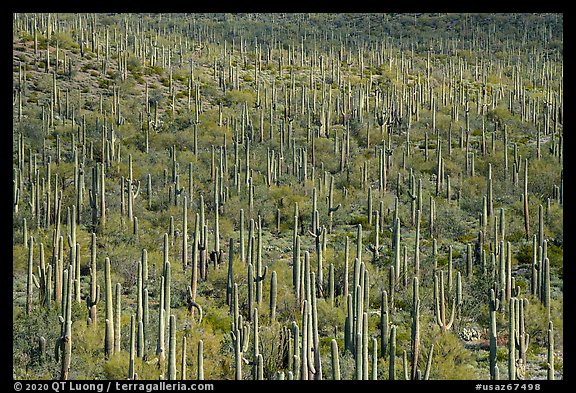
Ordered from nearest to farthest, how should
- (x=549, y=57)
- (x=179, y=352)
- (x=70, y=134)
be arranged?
(x=179, y=352), (x=70, y=134), (x=549, y=57)

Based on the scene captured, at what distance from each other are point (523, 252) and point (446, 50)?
139ft

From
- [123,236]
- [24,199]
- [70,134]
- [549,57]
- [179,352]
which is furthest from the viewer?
[549,57]

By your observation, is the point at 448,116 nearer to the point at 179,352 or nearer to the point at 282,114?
the point at 282,114

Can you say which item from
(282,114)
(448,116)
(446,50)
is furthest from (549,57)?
(282,114)

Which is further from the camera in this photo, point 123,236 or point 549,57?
point 549,57

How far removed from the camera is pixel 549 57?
54.1 metres
